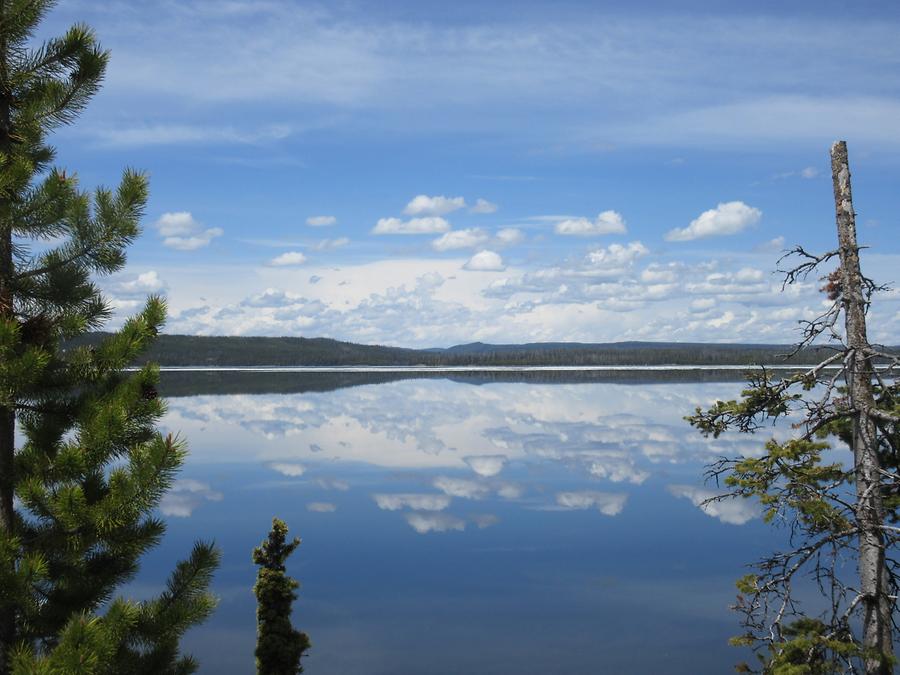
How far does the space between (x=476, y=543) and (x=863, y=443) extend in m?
13.3

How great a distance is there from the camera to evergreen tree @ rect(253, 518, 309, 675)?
1047 cm

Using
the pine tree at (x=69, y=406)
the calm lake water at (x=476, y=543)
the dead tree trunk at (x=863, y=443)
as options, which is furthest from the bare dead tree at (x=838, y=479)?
the pine tree at (x=69, y=406)

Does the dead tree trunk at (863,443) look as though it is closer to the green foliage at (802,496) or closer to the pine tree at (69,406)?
the green foliage at (802,496)

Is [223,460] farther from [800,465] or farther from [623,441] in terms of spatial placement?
[800,465]

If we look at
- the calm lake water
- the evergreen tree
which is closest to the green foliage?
the calm lake water

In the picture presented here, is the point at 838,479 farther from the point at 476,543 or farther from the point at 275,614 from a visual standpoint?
the point at 476,543

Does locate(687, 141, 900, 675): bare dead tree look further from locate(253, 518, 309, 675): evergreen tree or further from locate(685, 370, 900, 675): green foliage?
locate(253, 518, 309, 675): evergreen tree

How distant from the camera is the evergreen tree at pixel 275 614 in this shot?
10469 millimetres

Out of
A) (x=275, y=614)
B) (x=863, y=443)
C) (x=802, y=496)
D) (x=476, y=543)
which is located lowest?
(x=275, y=614)

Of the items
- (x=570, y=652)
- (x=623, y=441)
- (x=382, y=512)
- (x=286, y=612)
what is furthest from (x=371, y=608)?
(x=623, y=441)

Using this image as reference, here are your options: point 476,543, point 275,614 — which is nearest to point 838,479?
point 275,614

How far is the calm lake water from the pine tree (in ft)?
22.4

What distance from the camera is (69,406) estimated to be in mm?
6898

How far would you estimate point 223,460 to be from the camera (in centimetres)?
3447
